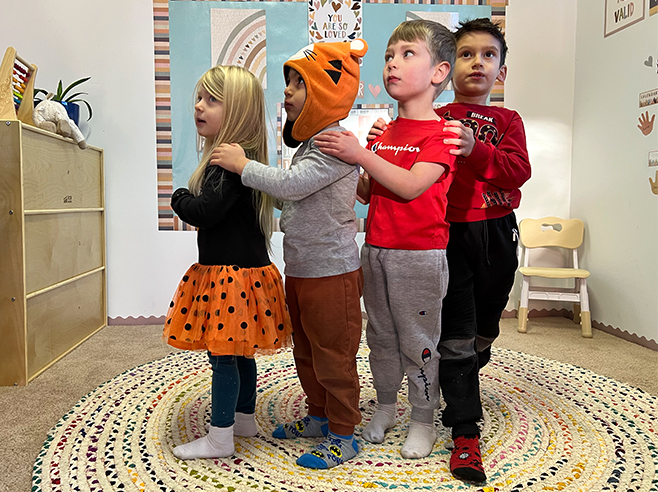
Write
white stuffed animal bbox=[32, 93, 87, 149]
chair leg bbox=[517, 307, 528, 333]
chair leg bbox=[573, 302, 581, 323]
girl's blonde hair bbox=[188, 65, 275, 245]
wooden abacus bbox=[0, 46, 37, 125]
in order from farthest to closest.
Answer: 1. chair leg bbox=[573, 302, 581, 323]
2. chair leg bbox=[517, 307, 528, 333]
3. white stuffed animal bbox=[32, 93, 87, 149]
4. wooden abacus bbox=[0, 46, 37, 125]
5. girl's blonde hair bbox=[188, 65, 275, 245]

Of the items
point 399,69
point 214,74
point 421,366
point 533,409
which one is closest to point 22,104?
point 214,74

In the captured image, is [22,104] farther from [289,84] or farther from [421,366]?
[421,366]

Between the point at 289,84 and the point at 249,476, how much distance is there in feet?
3.18

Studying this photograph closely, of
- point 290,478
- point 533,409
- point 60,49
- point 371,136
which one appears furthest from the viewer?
point 60,49

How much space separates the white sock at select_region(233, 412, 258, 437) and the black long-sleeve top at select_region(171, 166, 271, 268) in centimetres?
45

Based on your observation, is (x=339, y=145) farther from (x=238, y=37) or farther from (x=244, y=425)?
(x=238, y=37)

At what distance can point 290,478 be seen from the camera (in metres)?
1.21

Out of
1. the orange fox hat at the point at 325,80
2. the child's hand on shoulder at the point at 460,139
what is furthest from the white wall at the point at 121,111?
the child's hand on shoulder at the point at 460,139

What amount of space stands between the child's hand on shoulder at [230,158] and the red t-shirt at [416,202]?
37cm

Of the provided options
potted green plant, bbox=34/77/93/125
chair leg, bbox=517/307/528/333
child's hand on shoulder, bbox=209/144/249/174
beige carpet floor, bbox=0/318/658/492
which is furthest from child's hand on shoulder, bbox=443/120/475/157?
potted green plant, bbox=34/77/93/125

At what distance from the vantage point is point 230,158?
1.21m

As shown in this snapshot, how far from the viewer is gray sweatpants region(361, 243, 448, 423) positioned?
126cm

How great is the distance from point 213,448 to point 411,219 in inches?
30.5

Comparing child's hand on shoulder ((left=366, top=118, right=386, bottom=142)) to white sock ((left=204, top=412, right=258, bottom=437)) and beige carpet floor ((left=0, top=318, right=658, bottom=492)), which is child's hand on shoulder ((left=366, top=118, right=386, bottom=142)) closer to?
white sock ((left=204, top=412, right=258, bottom=437))
